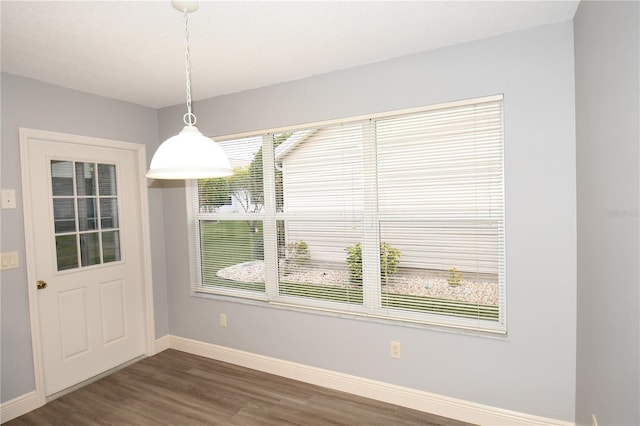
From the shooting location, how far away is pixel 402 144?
8.42 ft

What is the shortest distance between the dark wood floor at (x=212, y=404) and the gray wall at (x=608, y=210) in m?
1.13

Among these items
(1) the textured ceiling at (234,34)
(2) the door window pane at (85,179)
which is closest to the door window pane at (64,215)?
(2) the door window pane at (85,179)

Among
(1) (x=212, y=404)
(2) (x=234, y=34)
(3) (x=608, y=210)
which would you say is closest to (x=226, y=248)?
(1) (x=212, y=404)

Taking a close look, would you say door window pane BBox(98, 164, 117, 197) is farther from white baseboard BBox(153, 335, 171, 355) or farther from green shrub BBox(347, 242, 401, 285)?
green shrub BBox(347, 242, 401, 285)

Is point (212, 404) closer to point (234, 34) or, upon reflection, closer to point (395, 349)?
point (395, 349)

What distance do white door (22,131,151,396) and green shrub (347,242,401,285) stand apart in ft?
7.18

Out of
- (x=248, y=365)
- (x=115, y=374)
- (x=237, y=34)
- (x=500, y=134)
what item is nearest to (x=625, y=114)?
(x=500, y=134)

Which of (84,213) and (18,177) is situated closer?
(18,177)

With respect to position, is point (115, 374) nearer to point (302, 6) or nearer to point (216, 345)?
point (216, 345)

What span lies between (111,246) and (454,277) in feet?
10.0

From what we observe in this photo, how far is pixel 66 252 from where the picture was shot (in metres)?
2.97

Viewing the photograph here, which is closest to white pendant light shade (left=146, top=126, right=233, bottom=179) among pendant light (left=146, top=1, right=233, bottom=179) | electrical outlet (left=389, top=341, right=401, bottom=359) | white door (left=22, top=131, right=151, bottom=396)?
pendant light (left=146, top=1, right=233, bottom=179)

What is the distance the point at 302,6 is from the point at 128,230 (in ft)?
8.95

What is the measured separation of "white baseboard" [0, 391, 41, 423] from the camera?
2514mm
